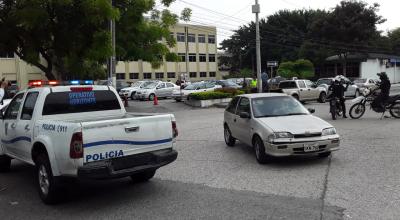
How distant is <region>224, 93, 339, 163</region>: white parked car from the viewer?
8.60 m

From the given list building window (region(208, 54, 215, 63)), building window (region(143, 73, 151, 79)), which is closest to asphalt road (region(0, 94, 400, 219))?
building window (region(143, 73, 151, 79))

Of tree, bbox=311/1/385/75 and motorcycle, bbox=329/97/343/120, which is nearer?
motorcycle, bbox=329/97/343/120

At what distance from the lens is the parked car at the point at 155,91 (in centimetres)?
3491

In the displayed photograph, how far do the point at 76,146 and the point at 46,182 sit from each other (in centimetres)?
111

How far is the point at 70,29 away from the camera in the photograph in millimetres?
19953

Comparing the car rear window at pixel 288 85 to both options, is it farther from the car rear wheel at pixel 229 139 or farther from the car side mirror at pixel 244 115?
the car side mirror at pixel 244 115

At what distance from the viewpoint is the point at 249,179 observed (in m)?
7.77

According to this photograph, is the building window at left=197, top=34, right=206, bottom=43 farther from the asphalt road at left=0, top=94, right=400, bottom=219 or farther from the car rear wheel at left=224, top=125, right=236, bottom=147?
the asphalt road at left=0, top=94, right=400, bottom=219

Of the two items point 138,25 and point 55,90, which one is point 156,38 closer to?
point 138,25

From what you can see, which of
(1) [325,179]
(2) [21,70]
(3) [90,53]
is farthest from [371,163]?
(2) [21,70]

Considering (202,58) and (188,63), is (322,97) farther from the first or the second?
(202,58)

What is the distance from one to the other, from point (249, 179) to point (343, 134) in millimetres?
6083

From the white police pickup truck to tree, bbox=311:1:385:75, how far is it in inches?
1907

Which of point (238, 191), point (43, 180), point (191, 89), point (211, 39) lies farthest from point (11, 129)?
point (211, 39)
